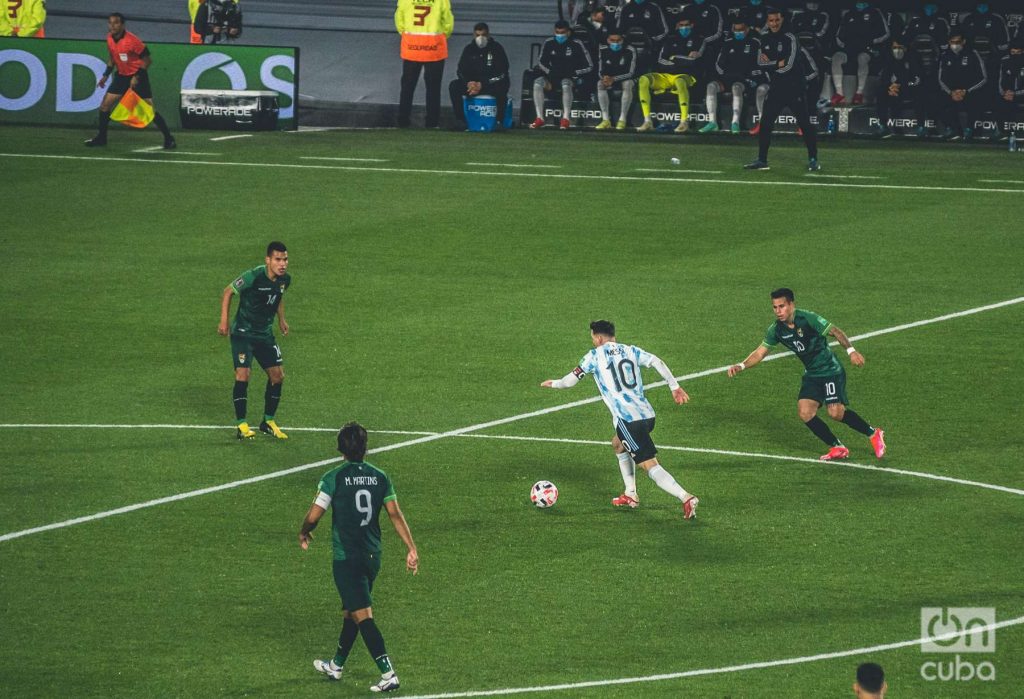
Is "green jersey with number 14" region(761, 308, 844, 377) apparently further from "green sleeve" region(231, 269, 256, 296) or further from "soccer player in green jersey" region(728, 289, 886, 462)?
"green sleeve" region(231, 269, 256, 296)

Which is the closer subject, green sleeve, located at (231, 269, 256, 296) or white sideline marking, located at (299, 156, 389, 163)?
green sleeve, located at (231, 269, 256, 296)

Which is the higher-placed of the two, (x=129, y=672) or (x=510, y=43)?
(x=510, y=43)

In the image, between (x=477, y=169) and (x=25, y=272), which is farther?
(x=477, y=169)

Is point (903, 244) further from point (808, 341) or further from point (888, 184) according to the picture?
point (808, 341)

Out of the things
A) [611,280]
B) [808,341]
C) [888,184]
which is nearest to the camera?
[808,341]

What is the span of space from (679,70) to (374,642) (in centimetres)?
2935

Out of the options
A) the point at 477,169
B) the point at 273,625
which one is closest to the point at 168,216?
the point at 477,169

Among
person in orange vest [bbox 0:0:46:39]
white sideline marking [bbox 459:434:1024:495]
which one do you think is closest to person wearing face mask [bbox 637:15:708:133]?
person in orange vest [bbox 0:0:46:39]

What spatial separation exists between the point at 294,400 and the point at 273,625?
7.49m

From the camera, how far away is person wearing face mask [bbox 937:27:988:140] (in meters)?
38.0

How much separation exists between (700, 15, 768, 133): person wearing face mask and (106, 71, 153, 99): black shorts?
12519 mm

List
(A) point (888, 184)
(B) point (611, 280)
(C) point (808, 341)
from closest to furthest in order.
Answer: (C) point (808, 341) → (B) point (611, 280) → (A) point (888, 184)

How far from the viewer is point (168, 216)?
30.5m

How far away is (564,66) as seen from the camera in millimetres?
39812
